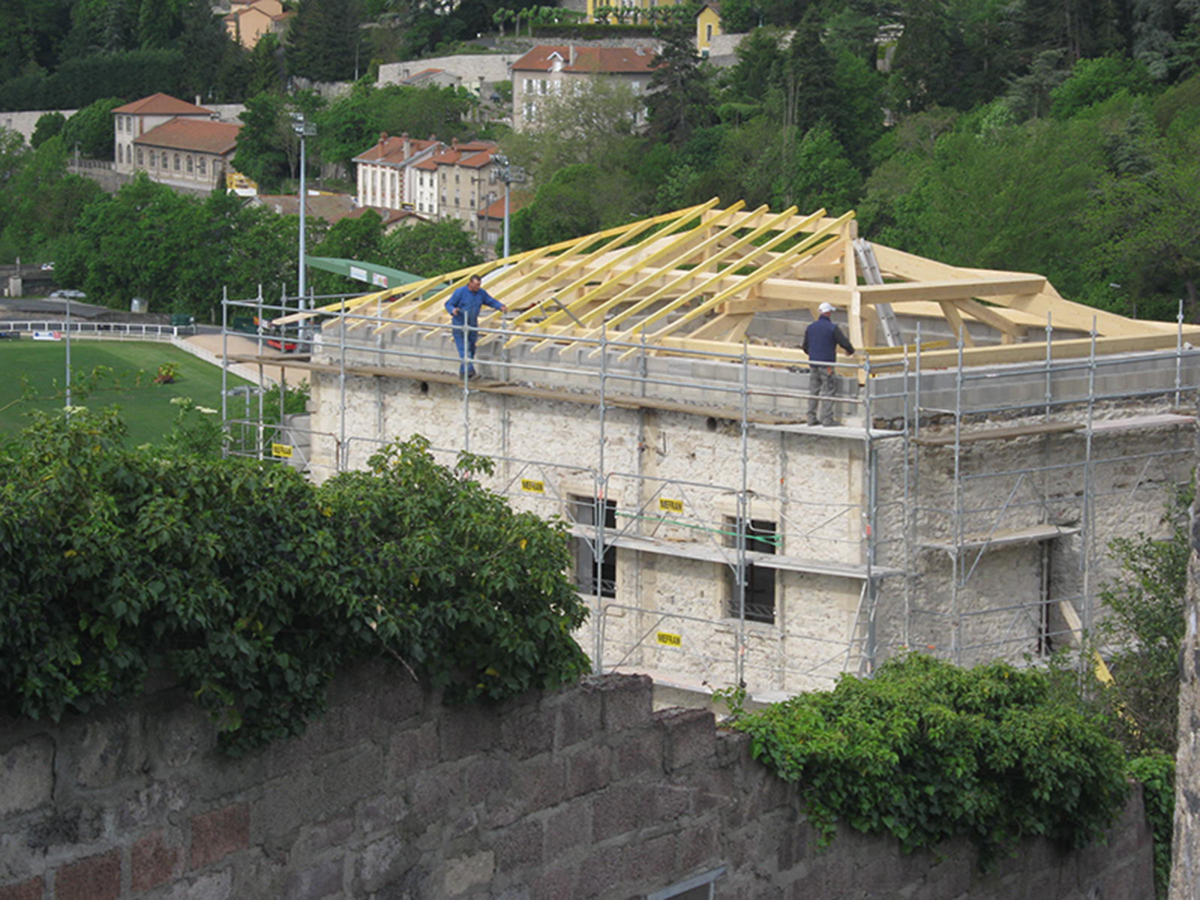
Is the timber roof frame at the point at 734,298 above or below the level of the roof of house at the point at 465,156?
below

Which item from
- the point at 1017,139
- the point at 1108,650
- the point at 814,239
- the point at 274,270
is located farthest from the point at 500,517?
the point at 274,270

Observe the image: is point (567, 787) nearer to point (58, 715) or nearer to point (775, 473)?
point (58, 715)

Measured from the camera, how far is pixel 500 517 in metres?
8.92

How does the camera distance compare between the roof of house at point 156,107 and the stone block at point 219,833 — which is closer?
the stone block at point 219,833

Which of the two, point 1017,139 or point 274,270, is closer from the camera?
point 1017,139

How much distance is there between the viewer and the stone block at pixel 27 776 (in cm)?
694

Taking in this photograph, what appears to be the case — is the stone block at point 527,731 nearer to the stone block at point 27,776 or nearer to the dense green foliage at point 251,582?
the dense green foliage at point 251,582

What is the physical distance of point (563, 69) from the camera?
415ft

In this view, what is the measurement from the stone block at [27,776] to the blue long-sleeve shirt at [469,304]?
1518cm

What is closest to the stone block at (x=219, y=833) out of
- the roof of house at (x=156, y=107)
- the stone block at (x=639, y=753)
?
the stone block at (x=639, y=753)

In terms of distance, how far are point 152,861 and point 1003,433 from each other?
44.1 ft

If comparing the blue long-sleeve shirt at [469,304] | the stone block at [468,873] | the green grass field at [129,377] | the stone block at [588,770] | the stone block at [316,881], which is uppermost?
the blue long-sleeve shirt at [469,304]

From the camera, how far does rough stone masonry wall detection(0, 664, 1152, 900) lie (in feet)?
23.7

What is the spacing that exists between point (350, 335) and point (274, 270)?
6849 centimetres
